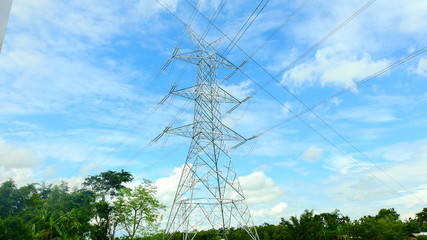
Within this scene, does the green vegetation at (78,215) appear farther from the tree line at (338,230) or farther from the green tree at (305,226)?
the green tree at (305,226)

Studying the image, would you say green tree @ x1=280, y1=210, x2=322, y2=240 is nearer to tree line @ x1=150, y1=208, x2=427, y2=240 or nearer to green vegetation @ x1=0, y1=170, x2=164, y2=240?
tree line @ x1=150, y1=208, x2=427, y2=240

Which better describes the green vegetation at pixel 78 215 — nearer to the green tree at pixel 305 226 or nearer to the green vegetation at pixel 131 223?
the green vegetation at pixel 131 223

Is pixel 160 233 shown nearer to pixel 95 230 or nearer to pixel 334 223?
pixel 95 230

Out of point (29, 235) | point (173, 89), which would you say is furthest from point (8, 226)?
point (173, 89)

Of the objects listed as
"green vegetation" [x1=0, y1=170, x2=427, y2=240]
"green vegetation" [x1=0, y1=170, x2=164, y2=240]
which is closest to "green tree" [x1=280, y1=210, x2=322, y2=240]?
"green vegetation" [x1=0, y1=170, x2=427, y2=240]

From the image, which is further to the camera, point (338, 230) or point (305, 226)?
point (338, 230)

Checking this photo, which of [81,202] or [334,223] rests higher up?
[81,202]

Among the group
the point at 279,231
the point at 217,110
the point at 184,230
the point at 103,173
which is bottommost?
the point at 184,230

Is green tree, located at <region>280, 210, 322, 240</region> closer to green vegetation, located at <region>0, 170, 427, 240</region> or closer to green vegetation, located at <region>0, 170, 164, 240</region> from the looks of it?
green vegetation, located at <region>0, 170, 427, 240</region>

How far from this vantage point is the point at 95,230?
4353 centimetres

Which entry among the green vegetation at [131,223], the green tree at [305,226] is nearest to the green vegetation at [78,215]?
the green vegetation at [131,223]

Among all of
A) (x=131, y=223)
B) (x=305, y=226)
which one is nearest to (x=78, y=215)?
(x=131, y=223)

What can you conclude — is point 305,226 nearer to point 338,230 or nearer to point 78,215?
point 338,230

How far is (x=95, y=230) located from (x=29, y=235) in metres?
14.2
